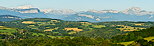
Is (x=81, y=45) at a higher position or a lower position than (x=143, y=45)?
lower

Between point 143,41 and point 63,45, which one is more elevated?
point 143,41

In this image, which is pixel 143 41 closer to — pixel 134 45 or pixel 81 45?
pixel 134 45

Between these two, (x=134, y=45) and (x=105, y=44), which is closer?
(x=134, y=45)

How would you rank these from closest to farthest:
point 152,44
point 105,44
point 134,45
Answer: point 152,44
point 134,45
point 105,44

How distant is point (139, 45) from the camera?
131 m

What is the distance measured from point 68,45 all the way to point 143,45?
79038mm

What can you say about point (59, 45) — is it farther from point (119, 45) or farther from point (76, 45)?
point (119, 45)

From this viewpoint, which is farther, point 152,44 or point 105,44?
point 105,44

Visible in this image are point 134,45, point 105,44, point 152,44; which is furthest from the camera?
point 105,44

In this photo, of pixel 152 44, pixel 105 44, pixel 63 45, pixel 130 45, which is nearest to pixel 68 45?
pixel 63 45

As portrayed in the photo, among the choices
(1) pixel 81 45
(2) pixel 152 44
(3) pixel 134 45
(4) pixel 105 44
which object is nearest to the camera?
(2) pixel 152 44

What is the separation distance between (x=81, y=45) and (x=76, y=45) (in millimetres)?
4441

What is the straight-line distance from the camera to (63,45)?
199m

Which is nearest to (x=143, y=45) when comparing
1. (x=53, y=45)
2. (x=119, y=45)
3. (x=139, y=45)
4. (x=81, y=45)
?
(x=139, y=45)
